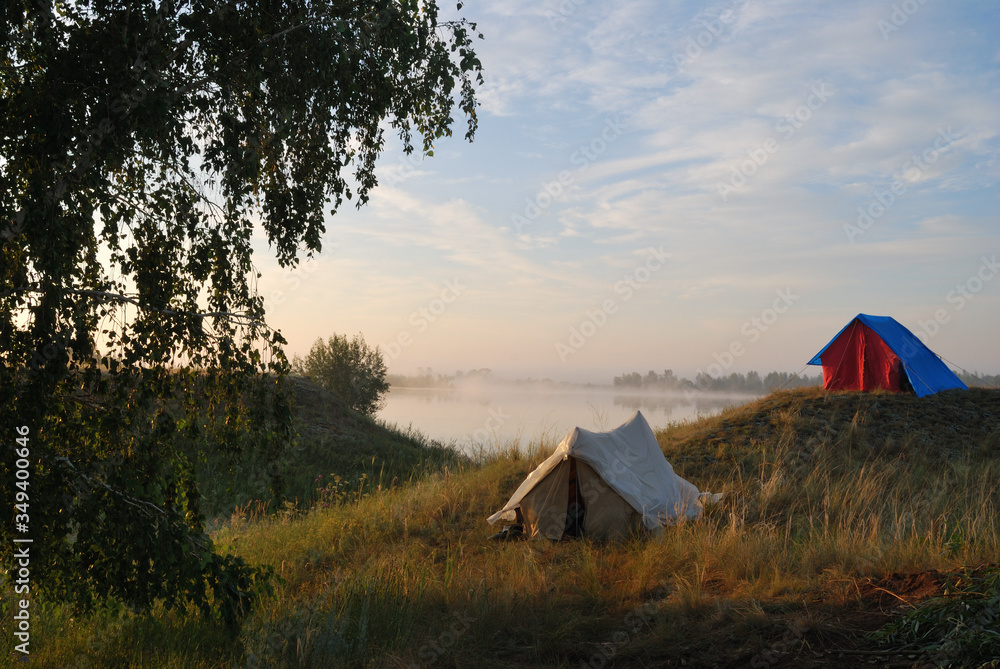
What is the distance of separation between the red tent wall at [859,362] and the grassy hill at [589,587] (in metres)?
4.97

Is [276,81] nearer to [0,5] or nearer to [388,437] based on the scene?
[0,5]

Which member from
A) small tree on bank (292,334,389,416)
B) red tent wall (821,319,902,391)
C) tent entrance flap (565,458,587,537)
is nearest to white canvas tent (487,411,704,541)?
tent entrance flap (565,458,587,537)

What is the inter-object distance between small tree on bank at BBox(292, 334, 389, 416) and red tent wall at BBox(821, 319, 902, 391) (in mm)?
25093

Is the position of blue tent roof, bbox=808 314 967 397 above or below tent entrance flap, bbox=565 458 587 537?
above

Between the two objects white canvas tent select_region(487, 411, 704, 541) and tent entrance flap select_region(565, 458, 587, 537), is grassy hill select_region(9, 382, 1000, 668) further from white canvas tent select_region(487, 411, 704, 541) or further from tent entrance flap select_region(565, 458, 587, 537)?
tent entrance flap select_region(565, 458, 587, 537)

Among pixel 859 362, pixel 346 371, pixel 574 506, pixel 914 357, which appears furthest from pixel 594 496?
pixel 346 371

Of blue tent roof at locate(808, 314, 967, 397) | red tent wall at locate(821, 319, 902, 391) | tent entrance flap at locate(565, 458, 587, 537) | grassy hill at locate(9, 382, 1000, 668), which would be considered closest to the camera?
grassy hill at locate(9, 382, 1000, 668)

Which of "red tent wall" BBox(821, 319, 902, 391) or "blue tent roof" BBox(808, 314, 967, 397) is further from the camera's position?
"red tent wall" BBox(821, 319, 902, 391)

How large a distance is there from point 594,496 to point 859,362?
1099 cm

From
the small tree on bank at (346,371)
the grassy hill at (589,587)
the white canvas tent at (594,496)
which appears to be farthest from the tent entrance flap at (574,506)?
the small tree on bank at (346,371)

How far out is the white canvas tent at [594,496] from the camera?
830cm

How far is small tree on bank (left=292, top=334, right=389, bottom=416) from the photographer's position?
3600 centimetres

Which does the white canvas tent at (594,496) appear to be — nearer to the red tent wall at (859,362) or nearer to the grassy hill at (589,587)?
the grassy hill at (589,587)

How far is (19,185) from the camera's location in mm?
4418
